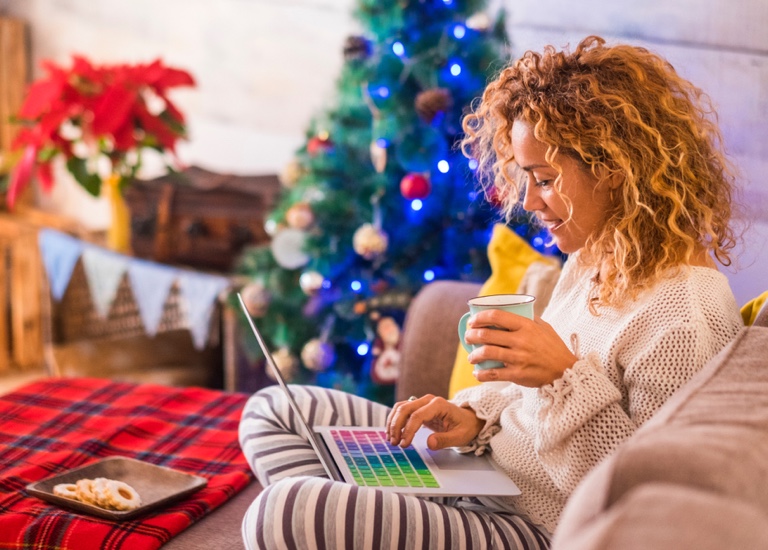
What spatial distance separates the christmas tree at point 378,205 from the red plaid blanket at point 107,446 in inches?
22.8

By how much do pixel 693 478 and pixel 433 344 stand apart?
1.11 meters

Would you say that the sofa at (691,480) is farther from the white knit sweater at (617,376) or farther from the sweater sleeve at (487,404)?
the sweater sleeve at (487,404)

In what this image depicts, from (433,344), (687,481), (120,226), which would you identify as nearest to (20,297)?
(120,226)

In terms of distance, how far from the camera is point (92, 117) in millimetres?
2664

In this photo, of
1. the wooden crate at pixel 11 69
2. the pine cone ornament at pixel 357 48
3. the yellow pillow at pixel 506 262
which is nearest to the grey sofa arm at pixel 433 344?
the yellow pillow at pixel 506 262

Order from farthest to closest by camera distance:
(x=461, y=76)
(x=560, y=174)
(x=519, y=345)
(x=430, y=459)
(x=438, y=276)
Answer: (x=438, y=276)
(x=461, y=76)
(x=430, y=459)
(x=560, y=174)
(x=519, y=345)

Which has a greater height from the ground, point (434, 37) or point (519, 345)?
point (434, 37)

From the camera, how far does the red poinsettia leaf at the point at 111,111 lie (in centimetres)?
260

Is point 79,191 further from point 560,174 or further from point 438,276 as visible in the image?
point 560,174

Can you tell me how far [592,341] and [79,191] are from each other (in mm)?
3140

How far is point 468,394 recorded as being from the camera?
143cm

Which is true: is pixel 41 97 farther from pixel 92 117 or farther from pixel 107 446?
pixel 107 446

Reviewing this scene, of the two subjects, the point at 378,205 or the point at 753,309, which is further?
the point at 378,205

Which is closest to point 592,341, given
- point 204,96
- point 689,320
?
point 689,320
